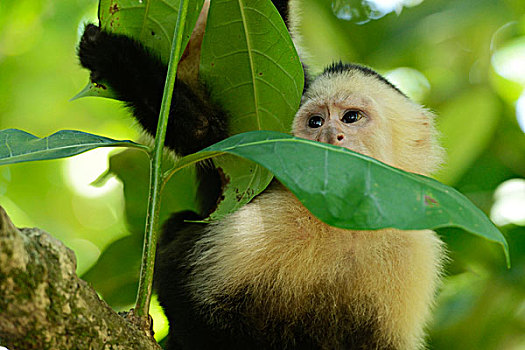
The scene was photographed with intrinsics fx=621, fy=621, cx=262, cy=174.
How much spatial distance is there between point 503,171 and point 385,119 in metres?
0.92

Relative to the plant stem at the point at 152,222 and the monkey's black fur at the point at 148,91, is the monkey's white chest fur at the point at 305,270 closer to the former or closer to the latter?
the monkey's black fur at the point at 148,91

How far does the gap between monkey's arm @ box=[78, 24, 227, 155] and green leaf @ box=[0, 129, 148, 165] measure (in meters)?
0.61

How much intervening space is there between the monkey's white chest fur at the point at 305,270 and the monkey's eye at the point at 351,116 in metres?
0.28

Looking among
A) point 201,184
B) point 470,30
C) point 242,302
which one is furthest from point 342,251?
point 470,30

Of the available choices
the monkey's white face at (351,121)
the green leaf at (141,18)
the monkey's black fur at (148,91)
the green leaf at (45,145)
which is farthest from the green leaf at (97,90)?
the monkey's white face at (351,121)

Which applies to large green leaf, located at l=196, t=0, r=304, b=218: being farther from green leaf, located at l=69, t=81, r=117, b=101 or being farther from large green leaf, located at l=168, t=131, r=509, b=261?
large green leaf, located at l=168, t=131, r=509, b=261

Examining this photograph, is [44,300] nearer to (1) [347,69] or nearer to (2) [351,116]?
(2) [351,116]

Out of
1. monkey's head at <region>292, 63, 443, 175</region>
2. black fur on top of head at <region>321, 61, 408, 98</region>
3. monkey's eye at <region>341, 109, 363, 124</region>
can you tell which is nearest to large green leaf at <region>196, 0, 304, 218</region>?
monkey's head at <region>292, 63, 443, 175</region>

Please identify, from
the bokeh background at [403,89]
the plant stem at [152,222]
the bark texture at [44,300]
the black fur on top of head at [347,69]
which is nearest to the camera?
the bark texture at [44,300]

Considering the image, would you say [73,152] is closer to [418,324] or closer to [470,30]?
[418,324]

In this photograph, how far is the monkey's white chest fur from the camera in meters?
1.75

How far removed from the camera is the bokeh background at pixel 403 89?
233 centimetres

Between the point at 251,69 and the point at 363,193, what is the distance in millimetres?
715

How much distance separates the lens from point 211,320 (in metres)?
1.75
